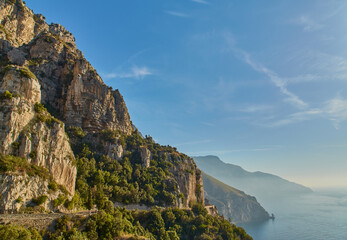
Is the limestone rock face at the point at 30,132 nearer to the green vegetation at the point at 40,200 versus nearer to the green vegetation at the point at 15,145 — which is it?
the green vegetation at the point at 15,145

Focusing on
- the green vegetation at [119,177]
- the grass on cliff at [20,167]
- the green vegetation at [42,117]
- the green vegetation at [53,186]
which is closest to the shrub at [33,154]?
the grass on cliff at [20,167]

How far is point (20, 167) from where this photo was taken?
2722 cm

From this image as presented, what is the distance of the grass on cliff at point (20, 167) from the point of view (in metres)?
Answer: 25.4

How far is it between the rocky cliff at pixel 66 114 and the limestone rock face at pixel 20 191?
365 centimetres

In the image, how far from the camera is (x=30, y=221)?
21.8 metres

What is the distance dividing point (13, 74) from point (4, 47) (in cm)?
3043

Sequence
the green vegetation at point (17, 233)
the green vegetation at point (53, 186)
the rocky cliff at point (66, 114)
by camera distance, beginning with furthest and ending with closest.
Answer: the rocky cliff at point (66, 114)
the green vegetation at point (53, 186)
the green vegetation at point (17, 233)

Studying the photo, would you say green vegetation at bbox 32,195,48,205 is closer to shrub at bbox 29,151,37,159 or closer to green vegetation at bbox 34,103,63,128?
shrub at bbox 29,151,37,159

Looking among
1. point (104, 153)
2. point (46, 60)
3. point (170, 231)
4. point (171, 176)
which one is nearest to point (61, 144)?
point (104, 153)

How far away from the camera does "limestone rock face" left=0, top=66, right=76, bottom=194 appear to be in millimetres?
28906

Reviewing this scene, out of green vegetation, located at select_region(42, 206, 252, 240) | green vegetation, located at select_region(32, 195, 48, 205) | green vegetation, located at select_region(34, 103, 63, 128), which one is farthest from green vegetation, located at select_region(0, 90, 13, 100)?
green vegetation, located at select_region(42, 206, 252, 240)

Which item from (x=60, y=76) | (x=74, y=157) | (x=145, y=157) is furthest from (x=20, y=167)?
(x=60, y=76)

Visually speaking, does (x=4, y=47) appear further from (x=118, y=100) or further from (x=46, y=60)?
(x=118, y=100)

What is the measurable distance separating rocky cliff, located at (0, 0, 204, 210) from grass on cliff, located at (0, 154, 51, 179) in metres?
1.35
